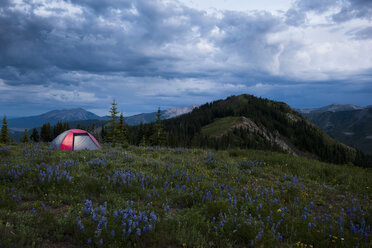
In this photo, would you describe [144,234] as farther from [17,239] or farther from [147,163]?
[147,163]

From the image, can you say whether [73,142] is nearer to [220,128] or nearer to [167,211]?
→ [167,211]

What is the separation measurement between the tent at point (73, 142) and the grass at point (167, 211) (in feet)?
19.1

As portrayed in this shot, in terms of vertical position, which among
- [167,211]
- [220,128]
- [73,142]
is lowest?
[167,211]

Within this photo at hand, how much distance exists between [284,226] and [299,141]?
212 meters

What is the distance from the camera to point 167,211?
543 centimetres

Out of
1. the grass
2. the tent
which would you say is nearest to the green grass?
the tent

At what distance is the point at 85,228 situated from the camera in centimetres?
427

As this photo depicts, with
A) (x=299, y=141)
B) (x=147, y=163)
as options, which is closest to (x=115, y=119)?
(x=147, y=163)

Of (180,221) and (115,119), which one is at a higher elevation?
(115,119)

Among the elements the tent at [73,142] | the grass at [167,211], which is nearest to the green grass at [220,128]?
the tent at [73,142]

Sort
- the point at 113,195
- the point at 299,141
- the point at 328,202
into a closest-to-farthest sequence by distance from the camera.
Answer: the point at 113,195 → the point at 328,202 → the point at 299,141

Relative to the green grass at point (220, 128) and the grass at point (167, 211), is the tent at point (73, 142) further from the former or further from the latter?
the green grass at point (220, 128)

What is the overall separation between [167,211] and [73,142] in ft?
40.8

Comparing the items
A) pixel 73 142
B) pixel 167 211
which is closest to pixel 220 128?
pixel 73 142
